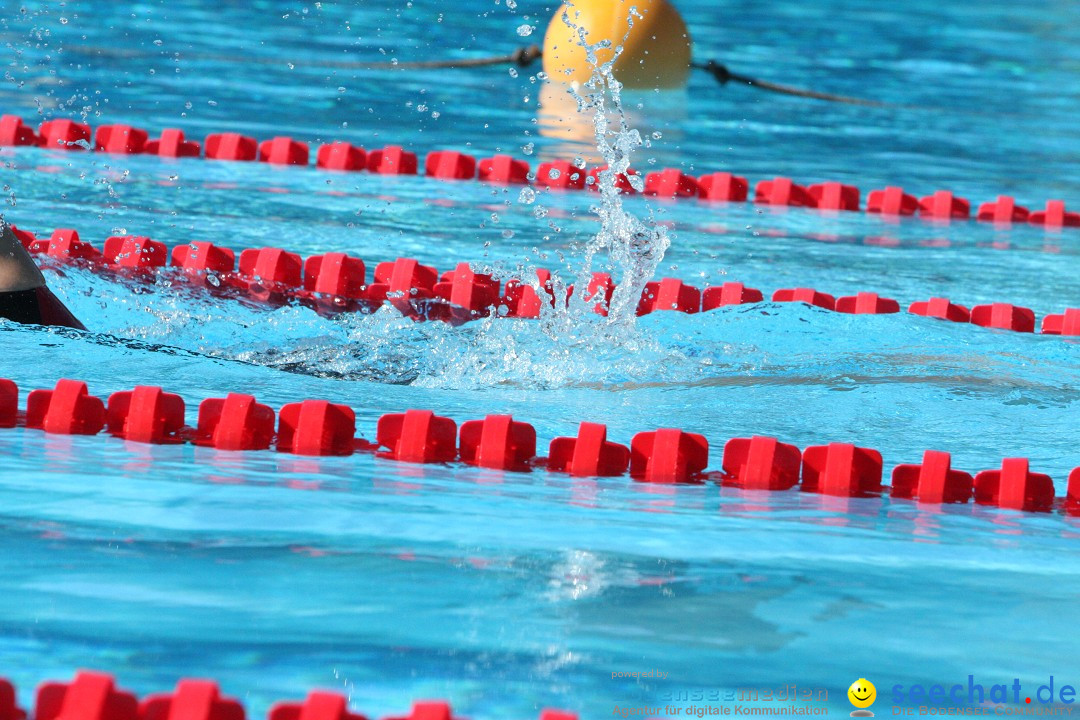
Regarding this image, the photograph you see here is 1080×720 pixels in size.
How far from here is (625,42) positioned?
9.27 meters

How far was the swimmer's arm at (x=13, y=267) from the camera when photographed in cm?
380

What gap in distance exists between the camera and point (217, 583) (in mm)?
2445

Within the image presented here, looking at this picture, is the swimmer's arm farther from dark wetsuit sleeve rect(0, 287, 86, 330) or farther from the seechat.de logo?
the seechat.de logo

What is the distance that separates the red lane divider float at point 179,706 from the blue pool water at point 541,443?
109 millimetres

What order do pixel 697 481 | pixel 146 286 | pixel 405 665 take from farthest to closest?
1. pixel 146 286
2. pixel 697 481
3. pixel 405 665

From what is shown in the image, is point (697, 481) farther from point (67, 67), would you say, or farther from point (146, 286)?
point (67, 67)

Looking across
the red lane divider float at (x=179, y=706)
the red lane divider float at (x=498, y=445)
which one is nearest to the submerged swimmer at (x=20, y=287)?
the red lane divider float at (x=498, y=445)

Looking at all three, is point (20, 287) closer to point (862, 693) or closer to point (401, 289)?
point (401, 289)

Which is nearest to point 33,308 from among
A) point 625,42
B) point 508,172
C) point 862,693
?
point 862,693

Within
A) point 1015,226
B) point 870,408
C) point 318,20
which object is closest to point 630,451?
point 870,408

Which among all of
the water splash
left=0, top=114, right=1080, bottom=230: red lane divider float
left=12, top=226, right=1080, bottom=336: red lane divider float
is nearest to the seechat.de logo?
the water splash

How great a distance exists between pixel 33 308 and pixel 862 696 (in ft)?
8.50

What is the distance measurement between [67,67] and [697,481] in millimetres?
7300

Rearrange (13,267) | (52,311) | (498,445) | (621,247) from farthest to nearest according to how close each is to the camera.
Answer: (621,247) < (52,311) < (13,267) < (498,445)
